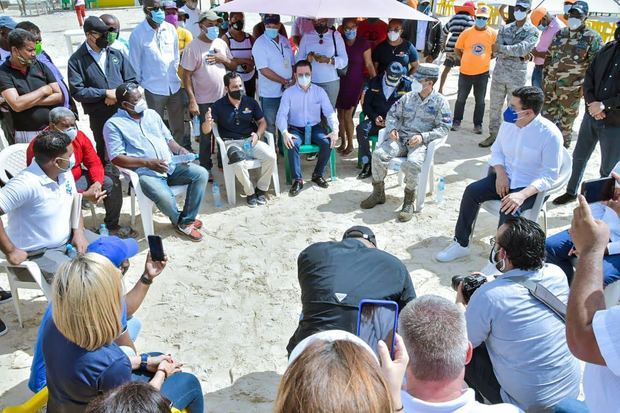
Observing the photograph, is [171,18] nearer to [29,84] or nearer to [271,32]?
[271,32]

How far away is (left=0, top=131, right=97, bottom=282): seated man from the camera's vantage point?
3721mm

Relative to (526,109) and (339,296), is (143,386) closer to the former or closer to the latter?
(339,296)

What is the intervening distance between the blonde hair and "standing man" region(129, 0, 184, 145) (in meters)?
4.36

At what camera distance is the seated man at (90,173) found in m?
4.59

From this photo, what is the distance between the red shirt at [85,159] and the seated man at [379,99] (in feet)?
10.2

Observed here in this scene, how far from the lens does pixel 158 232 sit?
5.46 meters

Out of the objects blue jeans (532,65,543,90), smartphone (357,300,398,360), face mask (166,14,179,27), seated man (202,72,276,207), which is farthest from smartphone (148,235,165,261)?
blue jeans (532,65,543,90)

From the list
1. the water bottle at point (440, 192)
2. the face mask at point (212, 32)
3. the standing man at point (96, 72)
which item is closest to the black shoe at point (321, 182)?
the water bottle at point (440, 192)

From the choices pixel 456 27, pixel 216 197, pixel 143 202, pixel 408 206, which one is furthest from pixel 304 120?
pixel 456 27

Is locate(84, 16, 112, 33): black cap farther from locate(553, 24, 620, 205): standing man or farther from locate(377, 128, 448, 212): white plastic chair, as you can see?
locate(553, 24, 620, 205): standing man

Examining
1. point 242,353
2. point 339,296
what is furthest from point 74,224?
point 339,296

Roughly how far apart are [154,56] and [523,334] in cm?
524

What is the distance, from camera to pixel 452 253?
4945 millimetres

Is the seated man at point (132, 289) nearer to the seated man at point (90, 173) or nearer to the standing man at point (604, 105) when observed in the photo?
the seated man at point (90, 173)
